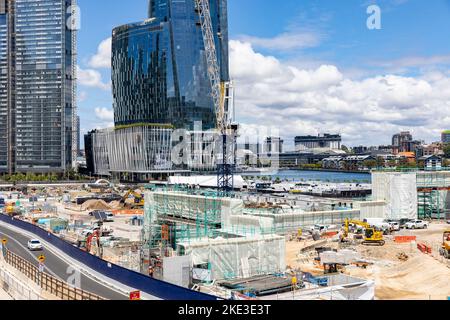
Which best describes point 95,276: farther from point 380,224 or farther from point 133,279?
point 380,224

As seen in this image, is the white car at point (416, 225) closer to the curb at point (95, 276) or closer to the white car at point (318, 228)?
the white car at point (318, 228)

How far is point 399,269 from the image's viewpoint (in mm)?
30375

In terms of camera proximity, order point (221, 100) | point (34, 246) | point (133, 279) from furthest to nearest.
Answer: point (221, 100) → point (34, 246) → point (133, 279)

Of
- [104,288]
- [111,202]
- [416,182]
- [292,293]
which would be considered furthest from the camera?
[111,202]

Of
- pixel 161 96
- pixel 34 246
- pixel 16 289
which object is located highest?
pixel 161 96

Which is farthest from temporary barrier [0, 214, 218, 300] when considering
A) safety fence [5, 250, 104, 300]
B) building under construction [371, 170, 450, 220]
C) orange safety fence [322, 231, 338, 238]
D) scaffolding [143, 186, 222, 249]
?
building under construction [371, 170, 450, 220]

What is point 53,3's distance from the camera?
164 metres

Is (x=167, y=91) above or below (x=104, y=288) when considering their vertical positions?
above

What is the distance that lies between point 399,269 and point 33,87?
158 m

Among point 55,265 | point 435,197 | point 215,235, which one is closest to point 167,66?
point 435,197
